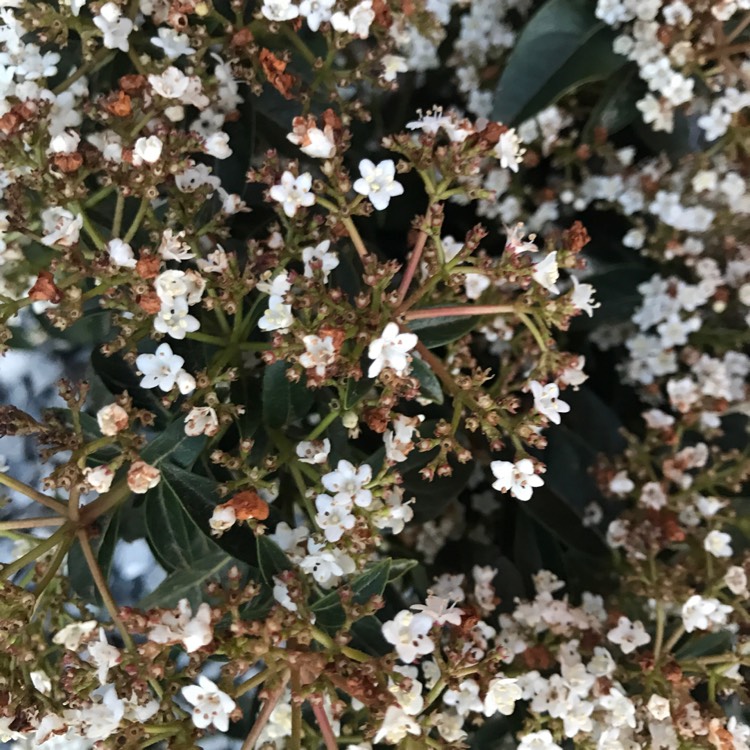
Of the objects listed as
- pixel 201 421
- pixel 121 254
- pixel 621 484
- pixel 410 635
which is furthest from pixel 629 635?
pixel 121 254

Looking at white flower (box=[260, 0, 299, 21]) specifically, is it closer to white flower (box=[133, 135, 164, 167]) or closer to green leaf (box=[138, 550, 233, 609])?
white flower (box=[133, 135, 164, 167])

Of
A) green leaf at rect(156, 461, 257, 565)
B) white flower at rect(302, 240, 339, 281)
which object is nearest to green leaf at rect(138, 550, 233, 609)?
green leaf at rect(156, 461, 257, 565)

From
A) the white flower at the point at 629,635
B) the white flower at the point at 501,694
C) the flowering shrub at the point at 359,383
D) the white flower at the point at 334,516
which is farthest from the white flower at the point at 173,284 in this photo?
the white flower at the point at 629,635

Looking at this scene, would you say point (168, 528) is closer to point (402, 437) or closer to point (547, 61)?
point (402, 437)

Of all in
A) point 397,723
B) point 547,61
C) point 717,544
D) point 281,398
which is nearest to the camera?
point 397,723

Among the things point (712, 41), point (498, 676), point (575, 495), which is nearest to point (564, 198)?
point (712, 41)

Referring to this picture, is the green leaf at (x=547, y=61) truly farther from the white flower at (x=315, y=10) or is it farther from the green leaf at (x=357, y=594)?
the green leaf at (x=357, y=594)
